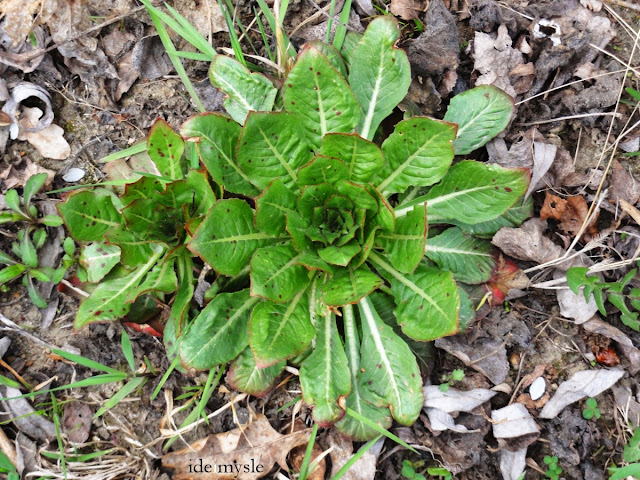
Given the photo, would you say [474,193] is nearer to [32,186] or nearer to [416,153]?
[416,153]

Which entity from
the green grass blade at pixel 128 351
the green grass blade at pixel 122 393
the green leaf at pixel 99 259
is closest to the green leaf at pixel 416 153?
the green leaf at pixel 99 259

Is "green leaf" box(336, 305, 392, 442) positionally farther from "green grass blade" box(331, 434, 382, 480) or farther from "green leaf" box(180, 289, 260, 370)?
"green leaf" box(180, 289, 260, 370)

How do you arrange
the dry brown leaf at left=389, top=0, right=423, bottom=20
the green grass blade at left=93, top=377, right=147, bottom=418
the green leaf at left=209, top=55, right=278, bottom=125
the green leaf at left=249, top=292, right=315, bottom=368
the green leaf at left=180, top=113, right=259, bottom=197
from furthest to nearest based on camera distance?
the dry brown leaf at left=389, top=0, right=423, bottom=20 < the green grass blade at left=93, top=377, right=147, bottom=418 < the green leaf at left=209, top=55, right=278, bottom=125 < the green leaf at left=180, top=113, right=259, bottom=197 < the green leaf at left=249, top=292, right=315, bottom=368

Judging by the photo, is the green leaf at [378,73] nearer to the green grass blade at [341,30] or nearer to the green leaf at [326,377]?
the green grass blade at [341,30]

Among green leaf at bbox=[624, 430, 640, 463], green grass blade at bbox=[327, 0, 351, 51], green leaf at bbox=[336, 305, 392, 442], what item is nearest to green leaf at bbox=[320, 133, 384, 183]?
green grass blade at bbox=[327, 0, 351, 51]

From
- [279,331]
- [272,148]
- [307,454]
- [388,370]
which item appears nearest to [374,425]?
[388,370]

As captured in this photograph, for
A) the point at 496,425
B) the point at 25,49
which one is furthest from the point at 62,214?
the point at 496,425
